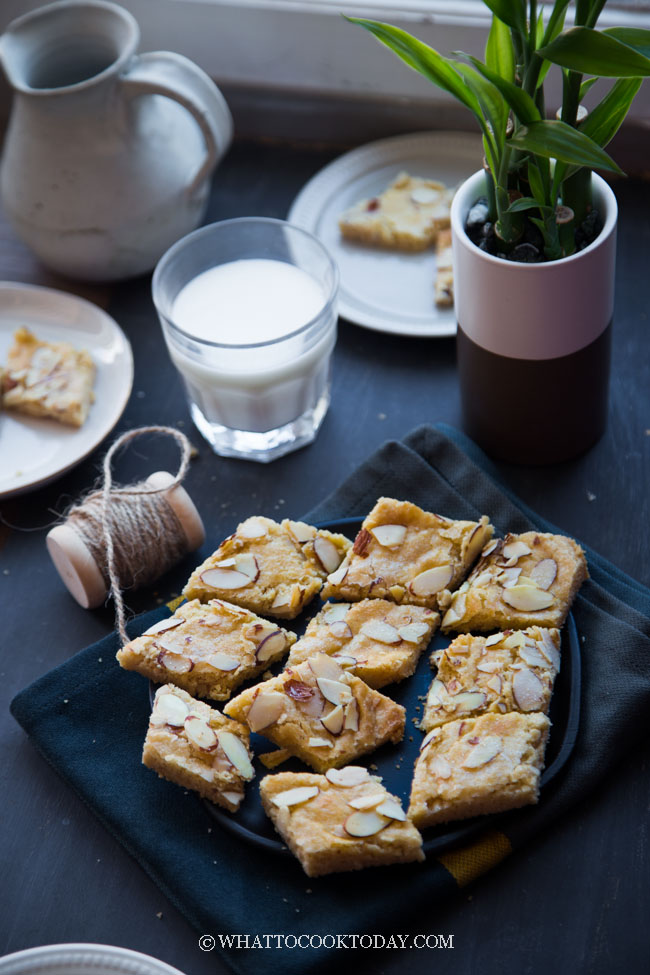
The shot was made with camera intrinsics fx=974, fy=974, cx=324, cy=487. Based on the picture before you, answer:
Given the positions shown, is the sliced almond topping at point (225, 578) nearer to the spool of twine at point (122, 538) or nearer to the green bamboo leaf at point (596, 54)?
the spool of twine at point (122, 538)

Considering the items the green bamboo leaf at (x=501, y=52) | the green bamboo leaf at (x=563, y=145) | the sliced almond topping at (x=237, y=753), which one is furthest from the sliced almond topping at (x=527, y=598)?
the green bamboo leaf at (x=501, y=52)

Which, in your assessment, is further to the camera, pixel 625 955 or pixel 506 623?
pixel 506 623

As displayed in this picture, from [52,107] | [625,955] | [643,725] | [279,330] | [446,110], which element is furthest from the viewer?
[446,110]

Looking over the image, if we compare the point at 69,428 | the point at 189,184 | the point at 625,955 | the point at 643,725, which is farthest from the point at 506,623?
the point at 189,184

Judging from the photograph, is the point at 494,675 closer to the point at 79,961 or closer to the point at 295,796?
the point at 295,796

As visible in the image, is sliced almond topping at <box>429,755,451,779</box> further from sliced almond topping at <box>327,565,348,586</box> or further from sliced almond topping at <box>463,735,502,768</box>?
sliced almond topping at <box>327,565,348,586</box>

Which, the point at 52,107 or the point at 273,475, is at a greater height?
the point at 52,107

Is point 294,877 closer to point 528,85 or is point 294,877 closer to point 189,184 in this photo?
point 528,85

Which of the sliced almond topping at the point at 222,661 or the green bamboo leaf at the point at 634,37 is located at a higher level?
the green bamboo leaf at the point at 634,37
